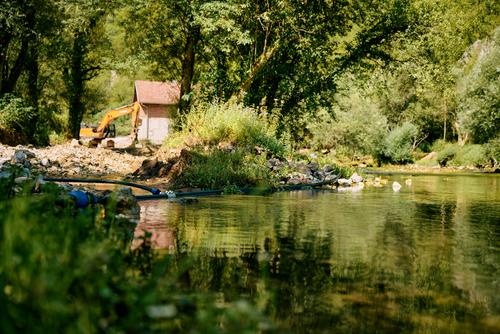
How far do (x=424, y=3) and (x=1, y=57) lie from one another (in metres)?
17.4

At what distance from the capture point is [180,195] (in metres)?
11.8

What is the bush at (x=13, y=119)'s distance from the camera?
24.5 m

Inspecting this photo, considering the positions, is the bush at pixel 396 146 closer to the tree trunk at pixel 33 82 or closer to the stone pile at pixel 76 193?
the tree trunk at pixel 33 82

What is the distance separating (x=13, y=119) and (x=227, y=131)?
41.1 feet

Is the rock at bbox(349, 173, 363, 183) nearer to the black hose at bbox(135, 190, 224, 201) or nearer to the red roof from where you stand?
the black hose at bbox(135, 190, 224, 201)

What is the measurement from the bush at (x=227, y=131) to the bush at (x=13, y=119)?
33.1 ft

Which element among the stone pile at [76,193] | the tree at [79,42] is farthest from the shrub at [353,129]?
the stone pile at [76,193]

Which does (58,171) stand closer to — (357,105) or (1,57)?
(1,57)

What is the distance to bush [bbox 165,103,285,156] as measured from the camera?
1606cm

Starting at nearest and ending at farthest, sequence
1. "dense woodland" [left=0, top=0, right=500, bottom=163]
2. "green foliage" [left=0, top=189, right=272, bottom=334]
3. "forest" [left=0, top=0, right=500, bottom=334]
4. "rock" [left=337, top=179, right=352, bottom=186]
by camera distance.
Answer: "green foliage" [left=0, top=189, right=272, bottom=334] < "forest" [left=0, top=0, right=500, bottom=334] < "rock" [left=337, top=179, right=352, bottom=186] < "dense woodland" [left=0, top=0, right=500, bottom=163]

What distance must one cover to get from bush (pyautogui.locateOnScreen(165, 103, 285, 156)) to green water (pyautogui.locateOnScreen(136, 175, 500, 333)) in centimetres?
545

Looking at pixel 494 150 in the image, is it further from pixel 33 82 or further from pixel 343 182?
pixel 33 82

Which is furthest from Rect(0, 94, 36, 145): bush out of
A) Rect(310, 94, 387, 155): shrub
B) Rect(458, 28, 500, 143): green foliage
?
Rect(458, 28, 500, 143): green foliage

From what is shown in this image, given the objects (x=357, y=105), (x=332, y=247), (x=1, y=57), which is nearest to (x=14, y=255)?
(x=332, y=247)
